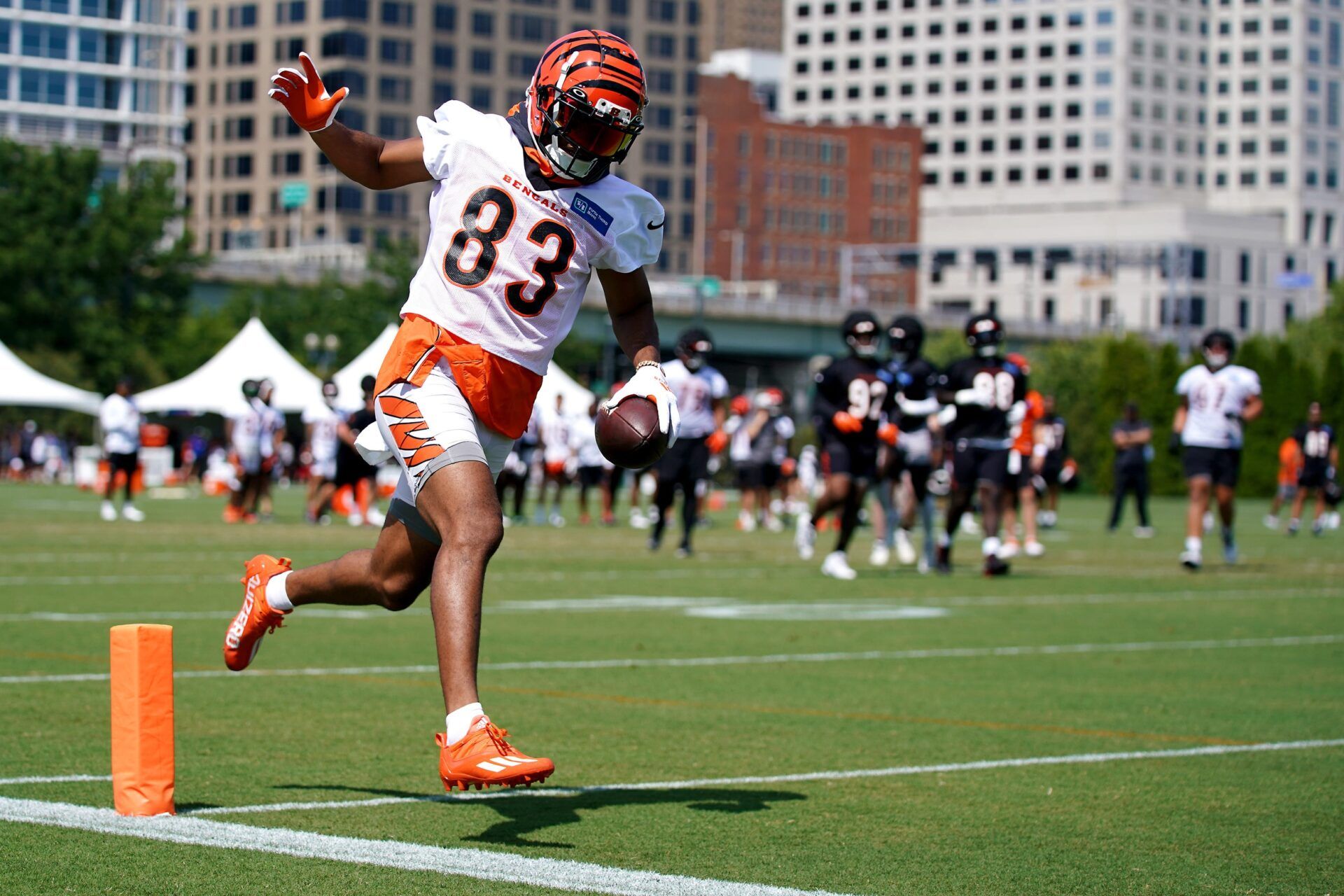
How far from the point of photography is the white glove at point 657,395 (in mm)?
5703

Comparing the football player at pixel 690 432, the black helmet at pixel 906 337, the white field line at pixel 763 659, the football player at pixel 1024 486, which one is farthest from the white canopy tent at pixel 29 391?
the white field line at pixel 763 659

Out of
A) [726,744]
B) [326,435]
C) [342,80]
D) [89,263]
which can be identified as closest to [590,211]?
[726,744]

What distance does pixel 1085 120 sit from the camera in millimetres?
162250

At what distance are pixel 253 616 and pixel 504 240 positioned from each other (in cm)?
149

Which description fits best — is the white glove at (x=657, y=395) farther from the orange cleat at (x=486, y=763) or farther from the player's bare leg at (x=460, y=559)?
the orange cleat at (x=486, y=763)

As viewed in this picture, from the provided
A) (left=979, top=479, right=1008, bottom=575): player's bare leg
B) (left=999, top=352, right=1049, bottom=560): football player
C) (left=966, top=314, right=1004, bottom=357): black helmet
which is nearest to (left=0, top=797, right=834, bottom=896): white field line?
(left=979, top=479, right=1008, bottom=575): player's bare leg

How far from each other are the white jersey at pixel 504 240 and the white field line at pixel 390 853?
1.47m

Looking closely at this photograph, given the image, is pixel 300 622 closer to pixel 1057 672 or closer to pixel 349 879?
pixel 1057 672

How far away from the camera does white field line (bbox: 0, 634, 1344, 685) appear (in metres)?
8.84

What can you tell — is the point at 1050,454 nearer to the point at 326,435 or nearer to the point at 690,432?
the point at 326,435

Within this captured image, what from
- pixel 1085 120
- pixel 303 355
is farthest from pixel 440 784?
pixel 1085 120

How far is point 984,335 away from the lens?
16.8 meters

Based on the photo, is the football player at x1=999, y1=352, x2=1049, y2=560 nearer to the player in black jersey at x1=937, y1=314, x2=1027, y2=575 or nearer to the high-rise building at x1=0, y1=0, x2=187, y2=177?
the player in black jersey at x1=937, y1=314, x2=1027, y2=575

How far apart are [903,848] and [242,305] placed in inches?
2845
